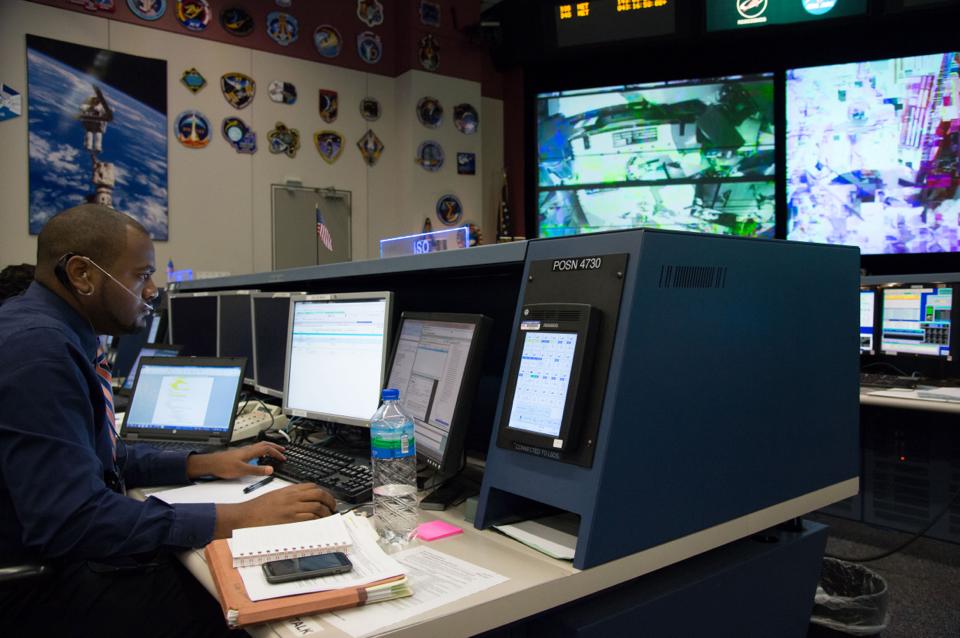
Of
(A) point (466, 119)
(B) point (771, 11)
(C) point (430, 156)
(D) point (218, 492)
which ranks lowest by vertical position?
(D) point (218, 492)

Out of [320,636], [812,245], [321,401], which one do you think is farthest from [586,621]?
[321,401]

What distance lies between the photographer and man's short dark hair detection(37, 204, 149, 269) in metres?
1.38

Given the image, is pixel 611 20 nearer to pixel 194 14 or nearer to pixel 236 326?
pixel 194 14

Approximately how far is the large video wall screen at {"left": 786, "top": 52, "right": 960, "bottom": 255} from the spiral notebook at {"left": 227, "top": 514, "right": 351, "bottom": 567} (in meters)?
4.32

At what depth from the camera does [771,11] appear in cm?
441

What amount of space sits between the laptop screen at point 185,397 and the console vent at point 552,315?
1.12 metres

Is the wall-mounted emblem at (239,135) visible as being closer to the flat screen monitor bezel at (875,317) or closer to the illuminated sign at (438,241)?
the illuminated sign at (438,241)

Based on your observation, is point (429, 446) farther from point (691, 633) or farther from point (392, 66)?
point (392, 66)

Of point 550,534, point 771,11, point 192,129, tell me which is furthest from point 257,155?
point 550,534

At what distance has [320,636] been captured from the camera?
2.75 feet

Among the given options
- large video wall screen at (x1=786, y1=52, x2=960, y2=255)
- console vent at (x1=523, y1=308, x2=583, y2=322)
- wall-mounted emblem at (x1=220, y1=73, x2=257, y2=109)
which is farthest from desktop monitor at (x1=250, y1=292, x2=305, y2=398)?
large video wall screen at (x1=786, y1=52, x2=960, y2=255)

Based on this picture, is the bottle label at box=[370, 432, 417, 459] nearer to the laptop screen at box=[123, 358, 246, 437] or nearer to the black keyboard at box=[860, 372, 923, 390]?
the laptop screen at box=[123, 358, 246, 437]

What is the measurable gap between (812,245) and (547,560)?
0.84 m

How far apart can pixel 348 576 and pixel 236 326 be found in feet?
6.49
